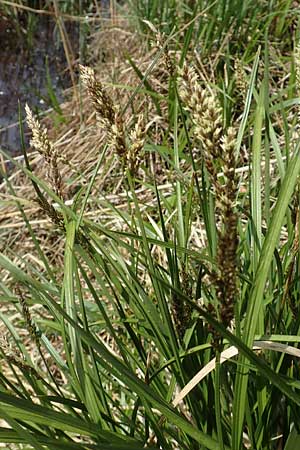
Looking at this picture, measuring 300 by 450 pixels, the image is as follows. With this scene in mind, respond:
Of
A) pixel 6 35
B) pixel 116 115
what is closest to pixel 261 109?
pixel 116 115

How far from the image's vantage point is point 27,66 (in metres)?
4.65

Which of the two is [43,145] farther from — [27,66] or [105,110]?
[27,66]

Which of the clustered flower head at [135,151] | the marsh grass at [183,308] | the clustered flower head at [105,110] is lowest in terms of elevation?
the marsh grass at [183,308]

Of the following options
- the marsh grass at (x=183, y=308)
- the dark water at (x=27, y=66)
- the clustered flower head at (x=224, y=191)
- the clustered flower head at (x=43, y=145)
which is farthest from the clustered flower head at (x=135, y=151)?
the dark water at (x=27, y=66)

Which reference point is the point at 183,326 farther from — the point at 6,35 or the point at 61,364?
the point at 6,35

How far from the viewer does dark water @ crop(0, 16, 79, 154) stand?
421cm

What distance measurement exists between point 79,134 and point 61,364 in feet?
6.25

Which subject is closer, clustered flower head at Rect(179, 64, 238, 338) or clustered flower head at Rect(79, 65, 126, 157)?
clustered flower head at Rect(179, 64, 238, 338)

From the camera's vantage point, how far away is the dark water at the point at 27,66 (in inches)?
166

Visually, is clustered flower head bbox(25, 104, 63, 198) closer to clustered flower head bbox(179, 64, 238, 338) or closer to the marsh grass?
the marsh grass

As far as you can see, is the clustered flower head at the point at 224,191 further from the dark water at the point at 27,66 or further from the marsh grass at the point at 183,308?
the dark water at the point at 27,66

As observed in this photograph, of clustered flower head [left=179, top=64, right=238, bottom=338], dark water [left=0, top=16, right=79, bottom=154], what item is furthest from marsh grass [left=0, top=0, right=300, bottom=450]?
dark water [left=0, top=16, right=79, bottom=154]

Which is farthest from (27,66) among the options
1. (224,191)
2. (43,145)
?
(224,191)

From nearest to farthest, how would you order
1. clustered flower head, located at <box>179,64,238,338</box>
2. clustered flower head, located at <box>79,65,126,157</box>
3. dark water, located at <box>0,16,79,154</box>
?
clustered flower head, located at <box>179,64,238,338</box> < clustered flower head, located at <box>79,65,126,157</box> < dark water, located at <box>0,16,79,154</box>
